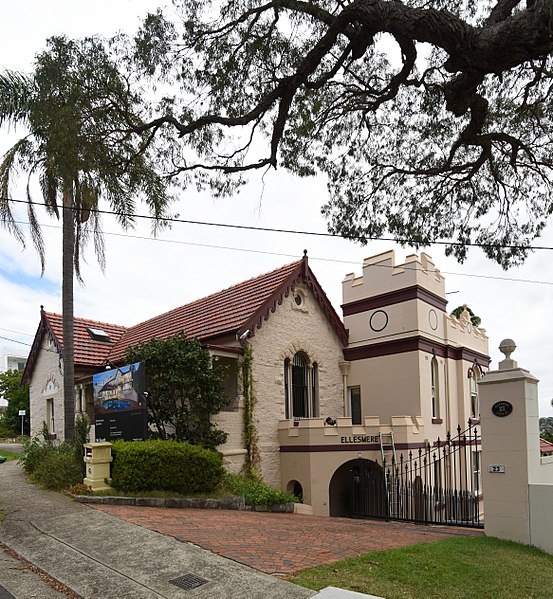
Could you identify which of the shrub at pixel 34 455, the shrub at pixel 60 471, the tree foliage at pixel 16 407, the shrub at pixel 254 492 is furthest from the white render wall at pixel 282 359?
the tree foliage at pixel 16 407

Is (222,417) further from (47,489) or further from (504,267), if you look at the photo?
(504,267)

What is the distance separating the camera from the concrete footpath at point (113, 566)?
6.64 metres

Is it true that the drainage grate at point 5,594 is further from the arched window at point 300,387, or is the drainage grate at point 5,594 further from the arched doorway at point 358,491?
the arched window at point 300,387

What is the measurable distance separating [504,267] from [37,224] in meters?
11.4

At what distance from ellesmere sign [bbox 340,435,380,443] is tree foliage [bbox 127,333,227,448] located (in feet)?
12.4

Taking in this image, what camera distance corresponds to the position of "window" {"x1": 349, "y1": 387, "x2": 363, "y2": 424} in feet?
70.6

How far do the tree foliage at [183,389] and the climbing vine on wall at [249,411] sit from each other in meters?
1.44

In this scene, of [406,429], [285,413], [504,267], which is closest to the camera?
[504,267]

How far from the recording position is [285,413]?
19.0m

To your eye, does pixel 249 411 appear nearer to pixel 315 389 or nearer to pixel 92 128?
pixel 315 389

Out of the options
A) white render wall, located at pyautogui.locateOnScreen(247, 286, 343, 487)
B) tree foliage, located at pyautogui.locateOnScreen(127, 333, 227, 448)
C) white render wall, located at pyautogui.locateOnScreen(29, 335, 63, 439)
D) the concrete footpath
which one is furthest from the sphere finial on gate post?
white render wall, located at pyautogui.locateOnScreen(29, 335, 63, 439)

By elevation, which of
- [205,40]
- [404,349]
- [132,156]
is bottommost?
[404,349]

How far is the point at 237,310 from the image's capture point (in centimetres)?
1916

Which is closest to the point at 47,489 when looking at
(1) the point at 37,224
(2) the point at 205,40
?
(1) the point at 37,224
